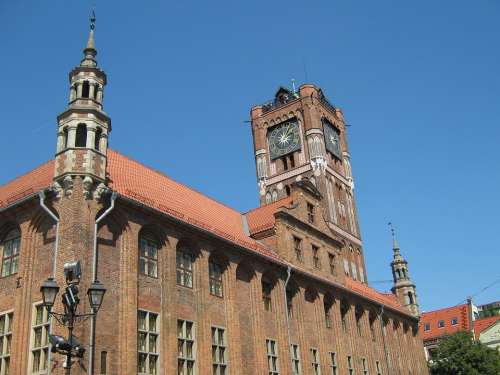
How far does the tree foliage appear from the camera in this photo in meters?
48.4

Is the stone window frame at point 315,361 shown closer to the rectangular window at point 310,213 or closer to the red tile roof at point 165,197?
the red tile roof at point 165,197

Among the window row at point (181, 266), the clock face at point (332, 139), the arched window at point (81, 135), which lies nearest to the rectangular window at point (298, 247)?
the window row at point (181, 266)

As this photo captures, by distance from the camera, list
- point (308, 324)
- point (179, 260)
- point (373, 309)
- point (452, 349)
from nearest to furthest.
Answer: point (179, 260), point (308, 324), point (373, 309), point (452, 349)

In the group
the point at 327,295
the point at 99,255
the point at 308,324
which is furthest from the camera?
the point at 327,295

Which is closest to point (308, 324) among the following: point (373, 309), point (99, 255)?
point (373, 309)

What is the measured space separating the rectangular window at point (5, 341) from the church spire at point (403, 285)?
40.9 metres

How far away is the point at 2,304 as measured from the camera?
23.3 m

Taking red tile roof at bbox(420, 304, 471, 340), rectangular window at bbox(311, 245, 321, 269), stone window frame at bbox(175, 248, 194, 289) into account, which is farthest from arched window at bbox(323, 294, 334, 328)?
red tile roof at bbox(420, 304, 471, 340)

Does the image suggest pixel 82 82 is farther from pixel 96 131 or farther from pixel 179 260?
pixel 179 260

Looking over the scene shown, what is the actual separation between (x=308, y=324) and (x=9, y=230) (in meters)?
17.8

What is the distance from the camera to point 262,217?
38.1m

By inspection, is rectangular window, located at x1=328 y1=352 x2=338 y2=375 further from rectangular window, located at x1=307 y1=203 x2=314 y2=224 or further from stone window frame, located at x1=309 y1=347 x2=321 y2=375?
rectangular window, located at x1=307 y1=203 x2=314 y2=224

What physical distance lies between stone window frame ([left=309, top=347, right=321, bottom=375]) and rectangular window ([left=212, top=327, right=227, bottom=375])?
798 centimetres

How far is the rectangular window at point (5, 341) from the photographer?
22094 millimetres
